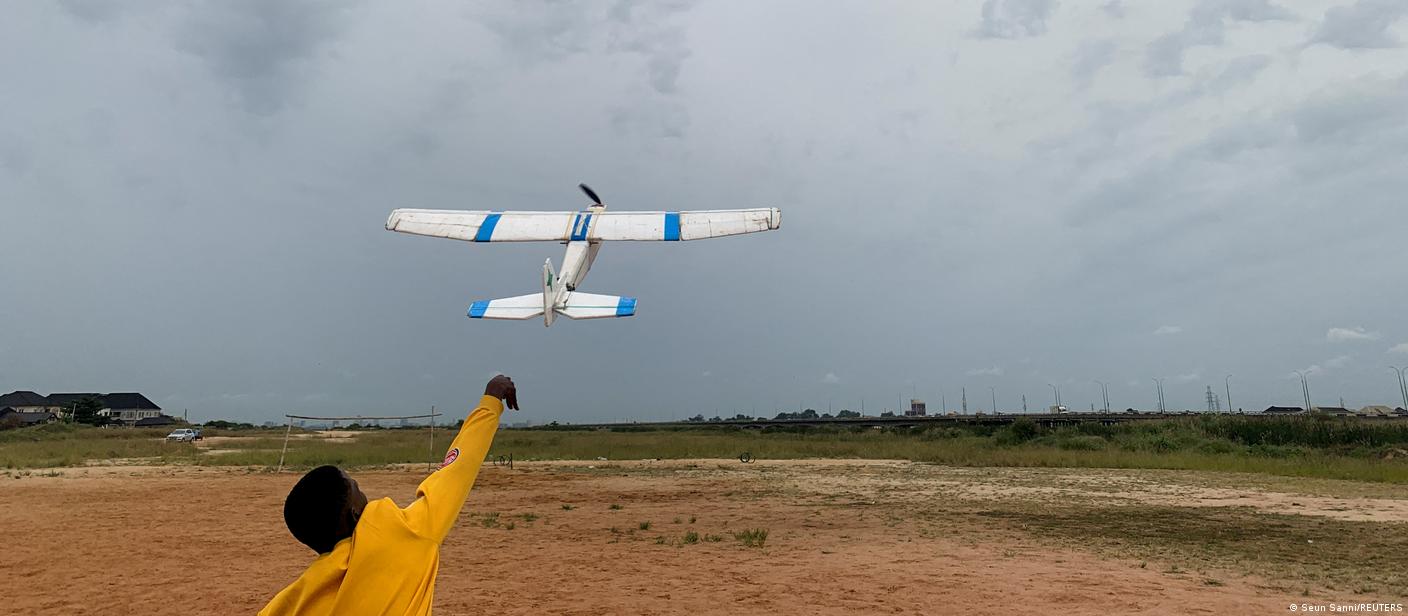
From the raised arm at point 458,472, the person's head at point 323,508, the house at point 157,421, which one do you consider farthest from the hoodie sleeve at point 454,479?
the house at point 157,421

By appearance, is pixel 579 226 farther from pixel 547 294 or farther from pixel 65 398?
pixel 65 398

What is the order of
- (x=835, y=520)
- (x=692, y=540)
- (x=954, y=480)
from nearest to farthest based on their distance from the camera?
(x=692, y=540) → (x=835, y=520) → (x=954, y=480)

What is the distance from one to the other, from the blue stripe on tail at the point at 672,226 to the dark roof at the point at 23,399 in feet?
314

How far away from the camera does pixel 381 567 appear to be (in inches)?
72.8

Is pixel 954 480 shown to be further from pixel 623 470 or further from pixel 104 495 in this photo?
pixel 104 495

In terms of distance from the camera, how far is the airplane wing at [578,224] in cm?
1368

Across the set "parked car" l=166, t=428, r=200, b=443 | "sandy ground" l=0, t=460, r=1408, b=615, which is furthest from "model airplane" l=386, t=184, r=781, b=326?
"parked car" l=166, t=428, r=200, b=443

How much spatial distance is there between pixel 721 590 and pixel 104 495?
15.8m

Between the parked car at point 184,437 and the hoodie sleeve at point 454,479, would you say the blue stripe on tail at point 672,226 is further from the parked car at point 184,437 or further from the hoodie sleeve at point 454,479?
the parked car at point 184,437

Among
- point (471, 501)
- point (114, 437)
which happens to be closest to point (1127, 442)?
point (471, 501)

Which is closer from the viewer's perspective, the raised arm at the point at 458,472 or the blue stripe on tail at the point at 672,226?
the raised arm at the point at 458,472

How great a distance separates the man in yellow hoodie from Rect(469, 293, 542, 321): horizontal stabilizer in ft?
29.4

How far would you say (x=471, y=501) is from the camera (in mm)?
16484

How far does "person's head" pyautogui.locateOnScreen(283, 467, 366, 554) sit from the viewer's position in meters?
1.80
